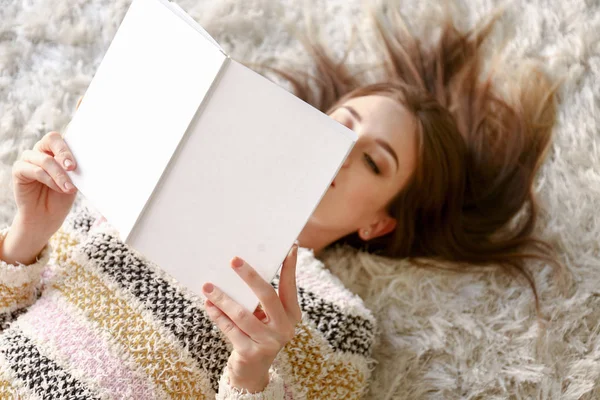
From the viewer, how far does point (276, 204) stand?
2.15 feet

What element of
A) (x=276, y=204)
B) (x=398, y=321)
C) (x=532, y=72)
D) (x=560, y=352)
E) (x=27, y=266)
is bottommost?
(x=27, y=266)

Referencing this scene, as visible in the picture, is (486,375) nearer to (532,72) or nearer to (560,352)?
(560,352)

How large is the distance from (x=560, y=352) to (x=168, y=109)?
0.74m

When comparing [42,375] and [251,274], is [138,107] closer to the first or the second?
[251,274]

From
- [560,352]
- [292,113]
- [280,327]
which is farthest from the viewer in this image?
[560,352]

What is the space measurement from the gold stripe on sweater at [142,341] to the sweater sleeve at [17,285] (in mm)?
71

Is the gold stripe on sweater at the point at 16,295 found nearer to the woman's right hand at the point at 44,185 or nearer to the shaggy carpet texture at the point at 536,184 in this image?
the woman's right hand at the point at 44,185

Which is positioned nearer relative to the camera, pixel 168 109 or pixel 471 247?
pixel 168 109

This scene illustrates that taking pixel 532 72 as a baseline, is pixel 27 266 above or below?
below

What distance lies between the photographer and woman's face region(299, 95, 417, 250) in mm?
971

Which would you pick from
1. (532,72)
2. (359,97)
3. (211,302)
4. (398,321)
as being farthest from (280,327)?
(532,72)

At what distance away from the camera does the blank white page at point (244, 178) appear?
0.64 m

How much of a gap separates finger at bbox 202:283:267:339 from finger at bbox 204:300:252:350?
12mm

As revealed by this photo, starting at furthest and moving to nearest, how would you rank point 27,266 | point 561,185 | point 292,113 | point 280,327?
point 561,185 < point 27,266 < point 280,327 < point 292,113
